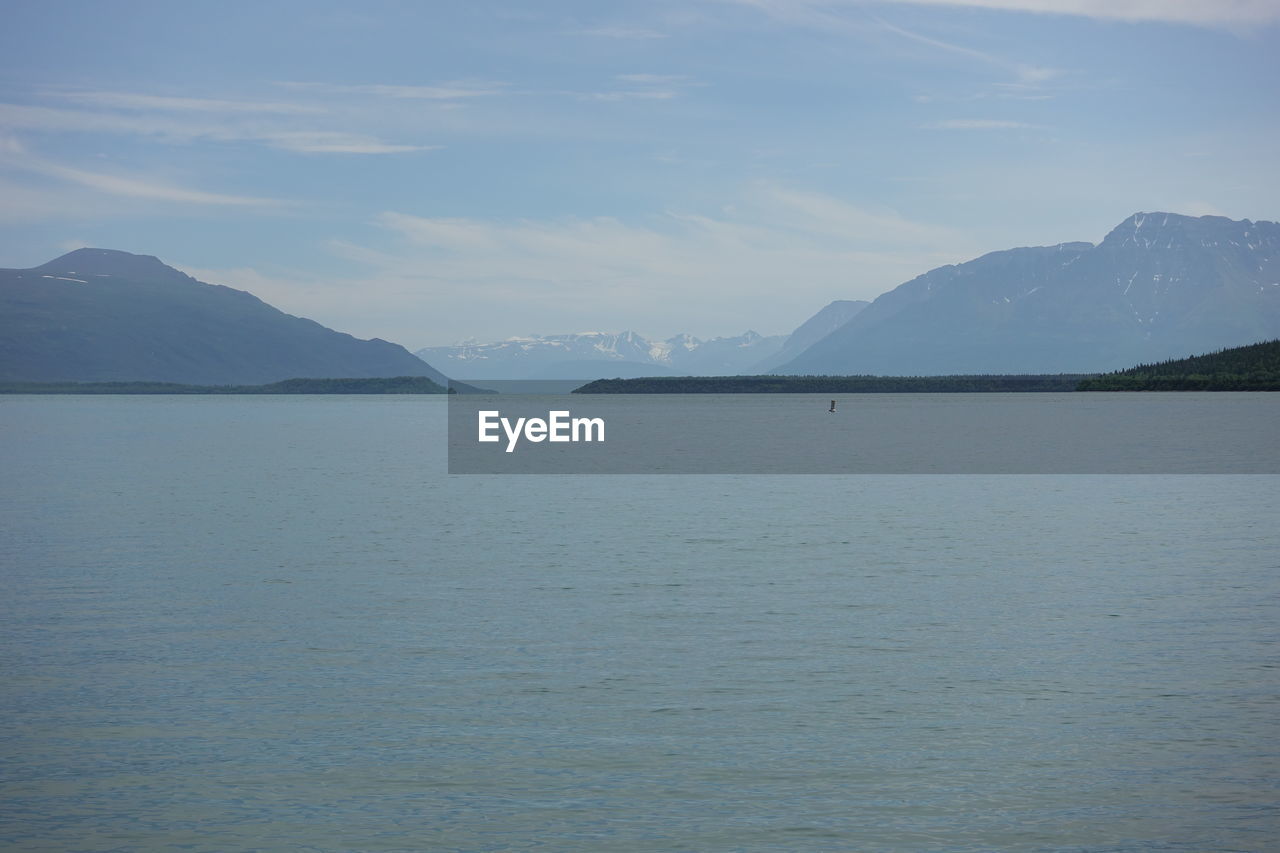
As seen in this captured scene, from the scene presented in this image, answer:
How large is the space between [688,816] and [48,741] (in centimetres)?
770

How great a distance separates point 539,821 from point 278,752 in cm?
383

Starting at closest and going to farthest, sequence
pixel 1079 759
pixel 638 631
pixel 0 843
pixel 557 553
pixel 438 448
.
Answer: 1. pixel 0 843
2. pixel 1079 759
3. pixel 638 631
4. pixel 557 553
5. pixel 438 448

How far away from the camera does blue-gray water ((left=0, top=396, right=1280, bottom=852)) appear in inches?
494

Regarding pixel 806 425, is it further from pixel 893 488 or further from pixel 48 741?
pixel 48 741

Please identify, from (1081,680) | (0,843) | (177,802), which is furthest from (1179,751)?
(0,843)

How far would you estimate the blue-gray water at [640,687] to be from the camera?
1254 centimetres

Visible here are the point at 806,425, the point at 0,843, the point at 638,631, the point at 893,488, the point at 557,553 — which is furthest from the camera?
the point at 806,425

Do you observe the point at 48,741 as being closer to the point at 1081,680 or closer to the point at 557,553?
the point at 1081,680

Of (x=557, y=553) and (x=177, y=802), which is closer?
(x=177, y=802)

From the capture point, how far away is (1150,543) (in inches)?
1316

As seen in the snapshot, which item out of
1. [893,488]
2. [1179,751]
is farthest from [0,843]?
[893,488]

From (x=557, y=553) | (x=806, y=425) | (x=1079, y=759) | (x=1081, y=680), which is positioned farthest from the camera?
(x=806, y=425)

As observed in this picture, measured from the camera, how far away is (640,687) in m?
17.5

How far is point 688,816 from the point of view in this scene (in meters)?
12.5
